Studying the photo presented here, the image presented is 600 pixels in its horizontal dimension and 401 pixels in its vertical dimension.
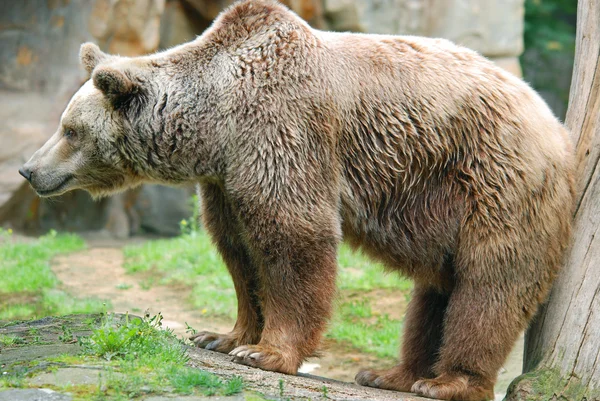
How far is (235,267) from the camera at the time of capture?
5281mm

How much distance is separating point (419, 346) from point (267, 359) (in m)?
1.48

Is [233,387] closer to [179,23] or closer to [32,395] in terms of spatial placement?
[32,395]

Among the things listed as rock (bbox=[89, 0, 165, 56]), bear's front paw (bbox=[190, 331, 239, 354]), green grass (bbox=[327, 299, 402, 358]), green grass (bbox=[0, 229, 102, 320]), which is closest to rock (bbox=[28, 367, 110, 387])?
bear's front paw (bbox=[190, 331, 239, 354])

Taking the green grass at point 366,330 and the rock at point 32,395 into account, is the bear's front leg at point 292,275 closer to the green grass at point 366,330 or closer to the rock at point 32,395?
the rock at point 32,395

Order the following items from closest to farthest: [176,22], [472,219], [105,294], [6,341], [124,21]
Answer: [6,341], [472,219], [105,294], [124,21], [176,22]

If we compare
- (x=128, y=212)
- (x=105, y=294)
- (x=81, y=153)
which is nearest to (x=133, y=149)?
(x=81, y=153)

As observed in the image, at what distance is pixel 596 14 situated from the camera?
5.22 metres

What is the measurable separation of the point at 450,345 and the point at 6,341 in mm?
2755

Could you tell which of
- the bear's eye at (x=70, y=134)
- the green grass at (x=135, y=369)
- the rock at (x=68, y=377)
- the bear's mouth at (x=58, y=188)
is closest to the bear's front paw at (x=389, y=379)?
the green grass at (x=135, y=369)

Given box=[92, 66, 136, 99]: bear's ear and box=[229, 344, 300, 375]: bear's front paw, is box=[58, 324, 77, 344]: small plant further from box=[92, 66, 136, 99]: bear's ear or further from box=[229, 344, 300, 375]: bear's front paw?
box=[92, 66, 136, 99]: bear's ear

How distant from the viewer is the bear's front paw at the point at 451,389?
15.7ft

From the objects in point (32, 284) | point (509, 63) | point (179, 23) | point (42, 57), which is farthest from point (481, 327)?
point (179, 23)

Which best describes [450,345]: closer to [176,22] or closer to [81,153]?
[81,153]

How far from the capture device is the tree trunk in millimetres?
4659
